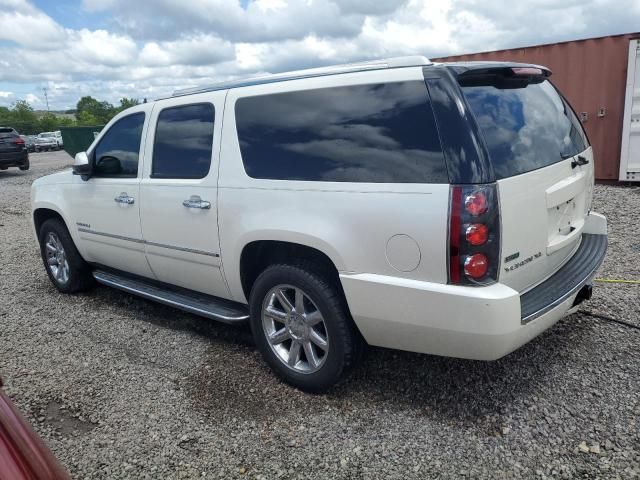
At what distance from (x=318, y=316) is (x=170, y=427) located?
1060mm

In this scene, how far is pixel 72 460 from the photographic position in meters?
2.84

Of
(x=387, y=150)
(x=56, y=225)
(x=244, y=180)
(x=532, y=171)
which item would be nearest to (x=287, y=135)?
(x=244, y=180)

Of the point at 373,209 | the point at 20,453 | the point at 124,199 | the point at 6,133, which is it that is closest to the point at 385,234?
the point at 373,209

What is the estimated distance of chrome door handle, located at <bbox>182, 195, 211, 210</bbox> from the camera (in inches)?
140

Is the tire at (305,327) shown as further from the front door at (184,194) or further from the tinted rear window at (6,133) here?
the tinted rear window at (6,133)

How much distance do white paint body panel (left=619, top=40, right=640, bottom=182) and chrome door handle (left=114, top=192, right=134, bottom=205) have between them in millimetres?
8467

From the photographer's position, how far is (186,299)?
13.2ft

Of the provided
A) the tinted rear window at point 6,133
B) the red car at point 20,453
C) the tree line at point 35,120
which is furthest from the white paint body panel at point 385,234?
the tree line at point 35,120

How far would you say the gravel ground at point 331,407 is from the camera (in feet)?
8.75

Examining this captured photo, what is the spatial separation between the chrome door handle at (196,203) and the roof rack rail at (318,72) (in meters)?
0.80

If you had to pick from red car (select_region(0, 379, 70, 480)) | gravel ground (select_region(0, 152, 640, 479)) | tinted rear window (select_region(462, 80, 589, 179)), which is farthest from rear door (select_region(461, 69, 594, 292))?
red car (select_region(0, 379, 70, 480))

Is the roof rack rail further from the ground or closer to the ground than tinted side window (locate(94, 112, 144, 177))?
further from the ground

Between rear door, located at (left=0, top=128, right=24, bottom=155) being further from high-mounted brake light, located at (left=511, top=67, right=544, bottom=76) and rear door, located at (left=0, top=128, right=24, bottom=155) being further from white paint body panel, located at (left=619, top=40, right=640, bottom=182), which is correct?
high-mounted brake light, located at (left=511, top=67, right=544, bottom=76)

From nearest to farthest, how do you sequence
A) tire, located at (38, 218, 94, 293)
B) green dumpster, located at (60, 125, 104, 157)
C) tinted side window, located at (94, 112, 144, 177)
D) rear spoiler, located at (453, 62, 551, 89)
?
rear spoiler, located at (453, 62, 551, 89) → tinted side window, located at (94, 112, 144, 177) → tire, located at (38, 218, 94, 293) → green dumpster, located at (60, 125, 104, 157)
